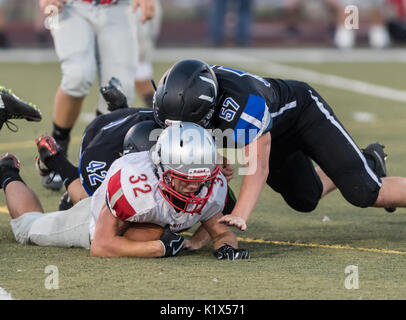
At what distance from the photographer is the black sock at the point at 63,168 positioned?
18.8 ft

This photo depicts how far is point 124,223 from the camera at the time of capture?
466 cm

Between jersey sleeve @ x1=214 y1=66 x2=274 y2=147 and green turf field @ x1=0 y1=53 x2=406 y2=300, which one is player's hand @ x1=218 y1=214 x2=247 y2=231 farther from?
jersey sleeve @ x1=214 y1=66 x2=274 y2=147

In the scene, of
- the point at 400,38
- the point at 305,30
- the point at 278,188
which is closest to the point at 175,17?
the point at 305,30

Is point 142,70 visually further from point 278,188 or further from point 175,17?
point 175,17

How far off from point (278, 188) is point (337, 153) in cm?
57

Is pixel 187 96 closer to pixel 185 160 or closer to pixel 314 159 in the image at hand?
pixel 185 160

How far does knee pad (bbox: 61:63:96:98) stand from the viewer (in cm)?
661

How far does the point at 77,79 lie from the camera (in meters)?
6.61

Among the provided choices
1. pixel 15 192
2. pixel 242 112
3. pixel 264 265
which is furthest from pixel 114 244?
pixel 15 192

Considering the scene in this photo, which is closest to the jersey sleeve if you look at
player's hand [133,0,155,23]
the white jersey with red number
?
the white jersey with red number

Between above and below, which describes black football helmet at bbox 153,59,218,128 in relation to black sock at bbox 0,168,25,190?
above

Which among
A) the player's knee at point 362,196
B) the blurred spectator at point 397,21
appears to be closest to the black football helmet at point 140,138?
the player's knee at point 362,196

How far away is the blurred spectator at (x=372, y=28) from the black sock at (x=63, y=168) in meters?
12.4

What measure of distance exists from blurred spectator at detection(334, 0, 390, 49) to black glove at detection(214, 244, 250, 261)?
522 inches
